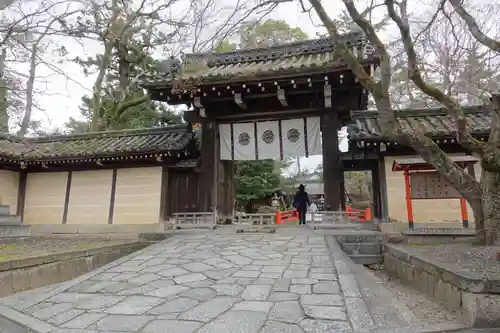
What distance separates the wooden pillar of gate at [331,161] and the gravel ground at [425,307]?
388 centimetres

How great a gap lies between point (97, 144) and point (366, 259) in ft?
32.1

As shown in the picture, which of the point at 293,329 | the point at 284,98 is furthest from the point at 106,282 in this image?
the point at 284,98

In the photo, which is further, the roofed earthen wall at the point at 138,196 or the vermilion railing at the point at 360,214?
the roofed earthen wall at the point at 138,196

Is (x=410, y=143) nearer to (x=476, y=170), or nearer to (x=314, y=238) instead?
(x=314, y=238)

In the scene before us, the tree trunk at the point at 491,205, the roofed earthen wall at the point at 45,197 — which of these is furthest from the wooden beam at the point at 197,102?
the tree trunk at the point at 491,205

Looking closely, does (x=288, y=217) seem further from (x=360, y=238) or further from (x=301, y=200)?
(x=360, y=238)

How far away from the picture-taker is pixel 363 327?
3.26 meters

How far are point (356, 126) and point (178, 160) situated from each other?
18.8 feet

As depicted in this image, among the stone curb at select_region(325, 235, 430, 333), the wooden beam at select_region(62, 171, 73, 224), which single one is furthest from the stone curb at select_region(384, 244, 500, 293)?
the wooden beam at select_region(62, 171, 73, 224)

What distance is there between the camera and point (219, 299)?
4184 millimetres

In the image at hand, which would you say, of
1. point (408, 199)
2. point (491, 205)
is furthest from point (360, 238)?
point (491, 205)

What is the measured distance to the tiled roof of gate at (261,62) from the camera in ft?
30.3

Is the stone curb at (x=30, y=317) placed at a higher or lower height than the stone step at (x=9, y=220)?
lower

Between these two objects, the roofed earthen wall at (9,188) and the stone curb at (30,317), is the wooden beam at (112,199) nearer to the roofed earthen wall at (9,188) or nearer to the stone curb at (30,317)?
the roofed earthen wall at (9,188)
